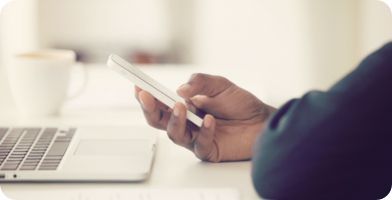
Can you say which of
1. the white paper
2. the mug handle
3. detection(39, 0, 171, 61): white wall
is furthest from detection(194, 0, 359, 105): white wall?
the white paper

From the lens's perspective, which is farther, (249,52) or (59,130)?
(249,52)

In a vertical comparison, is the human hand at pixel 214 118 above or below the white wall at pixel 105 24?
above

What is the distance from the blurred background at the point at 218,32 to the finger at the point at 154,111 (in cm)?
86

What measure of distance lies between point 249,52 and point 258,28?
7 centimetres

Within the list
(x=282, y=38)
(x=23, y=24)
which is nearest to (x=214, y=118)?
(x=282, y=38)

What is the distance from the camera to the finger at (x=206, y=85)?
0.66m

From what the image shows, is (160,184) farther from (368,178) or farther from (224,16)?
(224,16)

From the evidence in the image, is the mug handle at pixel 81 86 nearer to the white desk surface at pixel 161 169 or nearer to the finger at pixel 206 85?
the white desk surface at pixel 161 169

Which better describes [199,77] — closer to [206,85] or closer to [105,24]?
[206,85]

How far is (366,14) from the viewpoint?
1579 mm

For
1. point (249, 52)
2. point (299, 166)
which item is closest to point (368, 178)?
point (299, 166)

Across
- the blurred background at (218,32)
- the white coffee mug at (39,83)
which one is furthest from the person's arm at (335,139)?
the blurred background at (218,32)

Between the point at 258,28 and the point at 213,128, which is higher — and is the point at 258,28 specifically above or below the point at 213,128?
below

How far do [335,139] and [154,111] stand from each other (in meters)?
0.24
